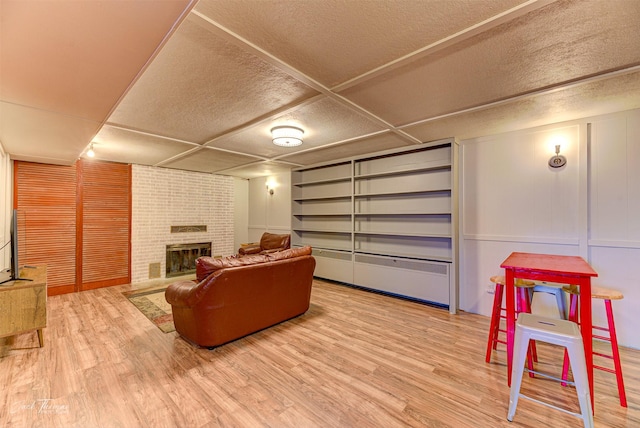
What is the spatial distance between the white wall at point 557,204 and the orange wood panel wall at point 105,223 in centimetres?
577

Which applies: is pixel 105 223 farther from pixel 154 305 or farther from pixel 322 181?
pixel 322 181

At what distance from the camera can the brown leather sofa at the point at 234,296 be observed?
2.49 meters

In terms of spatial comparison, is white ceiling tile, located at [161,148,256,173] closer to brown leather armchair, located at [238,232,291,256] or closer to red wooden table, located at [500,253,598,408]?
brown leather armchair, located at [238,232,291,256]

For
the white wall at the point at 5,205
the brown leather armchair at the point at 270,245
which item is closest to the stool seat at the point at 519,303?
the brown leather armchair at the point at 270,245

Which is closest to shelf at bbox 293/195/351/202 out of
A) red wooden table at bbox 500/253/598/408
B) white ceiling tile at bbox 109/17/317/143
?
white ceiling tile at bbox 109/17/317/143

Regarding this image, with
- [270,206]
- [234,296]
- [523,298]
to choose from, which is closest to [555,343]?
[523,298]

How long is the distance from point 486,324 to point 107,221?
617 cm

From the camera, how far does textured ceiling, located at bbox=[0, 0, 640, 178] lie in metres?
1.27

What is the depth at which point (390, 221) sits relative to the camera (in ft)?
15.0

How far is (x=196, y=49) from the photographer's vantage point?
1600 millimetres

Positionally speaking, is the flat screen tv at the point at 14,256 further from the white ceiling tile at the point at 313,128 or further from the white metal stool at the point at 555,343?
the white metal stool at the point at 555,343

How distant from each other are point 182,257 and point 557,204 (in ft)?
20.7

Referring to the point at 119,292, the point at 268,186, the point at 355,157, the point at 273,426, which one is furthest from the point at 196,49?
the point at 268,186

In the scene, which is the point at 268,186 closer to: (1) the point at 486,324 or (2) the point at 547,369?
(1) the point at 486,324
